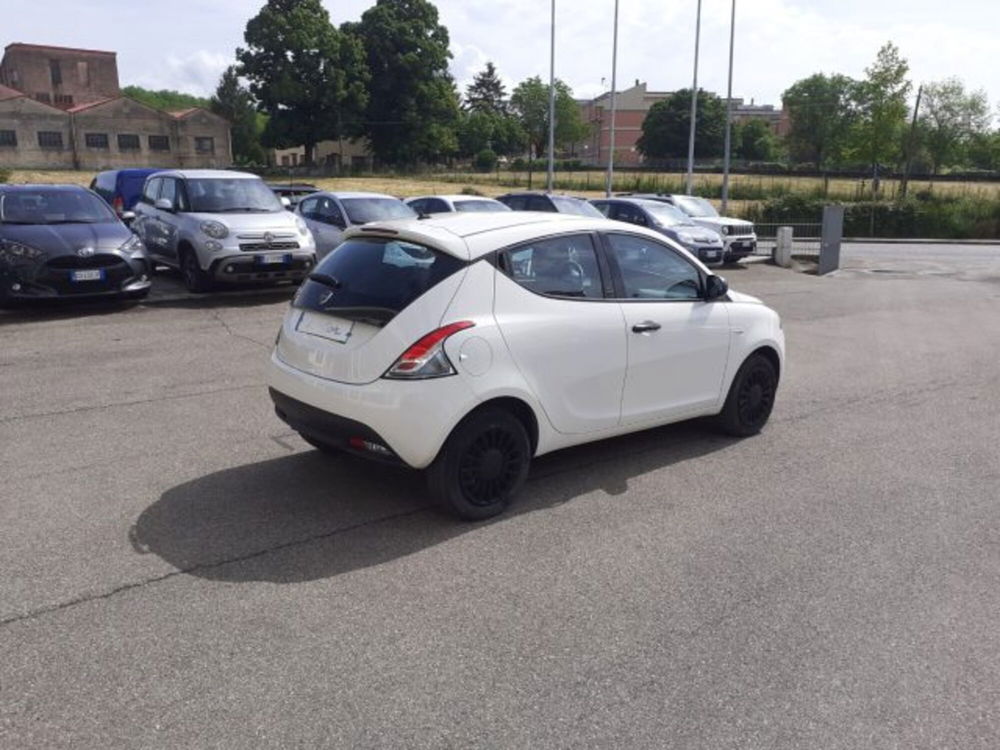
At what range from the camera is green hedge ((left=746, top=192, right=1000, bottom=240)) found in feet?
111

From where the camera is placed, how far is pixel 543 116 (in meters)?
110

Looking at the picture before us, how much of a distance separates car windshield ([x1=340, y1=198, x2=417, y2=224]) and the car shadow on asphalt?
8953 millimetres

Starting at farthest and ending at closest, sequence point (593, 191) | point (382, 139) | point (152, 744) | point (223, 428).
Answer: point (382, 139) < point (593, 191) < point (223, 428) < point (152, 744)

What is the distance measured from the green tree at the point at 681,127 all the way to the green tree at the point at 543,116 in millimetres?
9766

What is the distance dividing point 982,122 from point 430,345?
10978 cm

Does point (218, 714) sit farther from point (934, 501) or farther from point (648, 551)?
point (934, 501)

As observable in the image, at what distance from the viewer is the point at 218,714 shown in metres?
2.87

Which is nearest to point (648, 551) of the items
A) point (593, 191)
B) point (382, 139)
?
point (593, 191)

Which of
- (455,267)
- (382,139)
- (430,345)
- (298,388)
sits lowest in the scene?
(298,388)

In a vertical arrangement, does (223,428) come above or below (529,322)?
below

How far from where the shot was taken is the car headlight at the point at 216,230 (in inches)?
468

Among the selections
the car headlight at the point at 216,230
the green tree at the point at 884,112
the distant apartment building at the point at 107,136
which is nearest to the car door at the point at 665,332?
the car headlight at the point at 216,230

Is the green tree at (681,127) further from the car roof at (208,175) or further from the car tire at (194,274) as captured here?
the car tire at (194,274)

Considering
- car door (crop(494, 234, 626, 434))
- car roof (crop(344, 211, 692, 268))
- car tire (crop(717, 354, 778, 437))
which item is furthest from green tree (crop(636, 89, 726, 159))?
car door (crop(494, 234, 626, 434))
